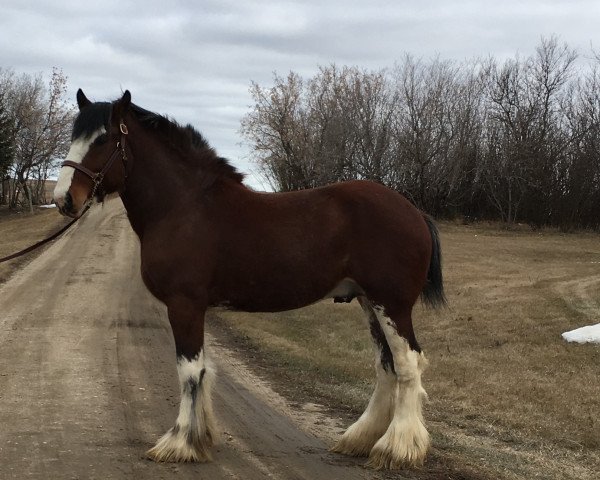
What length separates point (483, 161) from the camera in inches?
1586

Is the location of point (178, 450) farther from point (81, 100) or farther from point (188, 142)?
point (81, 100)

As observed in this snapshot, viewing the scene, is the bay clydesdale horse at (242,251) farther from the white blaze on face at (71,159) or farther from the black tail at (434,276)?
the black tail at (434,276)

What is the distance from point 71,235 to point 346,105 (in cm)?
2105

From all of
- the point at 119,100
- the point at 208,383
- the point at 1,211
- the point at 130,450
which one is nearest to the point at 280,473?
the point at 208,383

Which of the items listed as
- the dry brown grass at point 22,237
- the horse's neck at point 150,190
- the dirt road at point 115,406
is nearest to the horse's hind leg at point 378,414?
the dirt road at point 115,406

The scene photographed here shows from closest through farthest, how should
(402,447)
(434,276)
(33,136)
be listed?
(402,447), (434,276), (33,136)

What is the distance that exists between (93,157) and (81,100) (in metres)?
0.53

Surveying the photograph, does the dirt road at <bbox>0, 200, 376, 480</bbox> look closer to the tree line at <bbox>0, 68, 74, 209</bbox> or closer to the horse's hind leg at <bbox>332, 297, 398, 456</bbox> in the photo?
the horse's hind leg at <bbox>332, 297, 398, 456</bbox>

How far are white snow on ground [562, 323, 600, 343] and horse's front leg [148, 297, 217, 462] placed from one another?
688 centimetres

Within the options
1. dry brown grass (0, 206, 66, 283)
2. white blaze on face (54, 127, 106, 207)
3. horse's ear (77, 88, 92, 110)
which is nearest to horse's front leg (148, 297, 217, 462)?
white blaze on face (54, 127, 106, 207)

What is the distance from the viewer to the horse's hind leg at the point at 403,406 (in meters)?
4.69

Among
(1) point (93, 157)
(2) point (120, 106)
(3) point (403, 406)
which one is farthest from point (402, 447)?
(2) point (120, 106)

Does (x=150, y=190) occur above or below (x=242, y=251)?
above

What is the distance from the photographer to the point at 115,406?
6.09 meters
